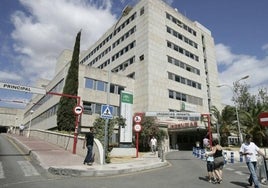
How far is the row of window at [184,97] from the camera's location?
37972 millimetres

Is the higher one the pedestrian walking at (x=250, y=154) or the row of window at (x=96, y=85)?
the row of window at (x=96, y=85)

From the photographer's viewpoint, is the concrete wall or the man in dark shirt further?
the concrete wall

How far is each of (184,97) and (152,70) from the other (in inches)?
330

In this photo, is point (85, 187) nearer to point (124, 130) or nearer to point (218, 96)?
point (124, 130)

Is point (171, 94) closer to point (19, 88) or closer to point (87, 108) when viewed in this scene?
point (87, 108)

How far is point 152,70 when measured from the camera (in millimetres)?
35938

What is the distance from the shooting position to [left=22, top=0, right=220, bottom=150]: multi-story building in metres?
32.3

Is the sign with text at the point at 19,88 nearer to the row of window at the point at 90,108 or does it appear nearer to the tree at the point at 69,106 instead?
the tree at the point at 69,106

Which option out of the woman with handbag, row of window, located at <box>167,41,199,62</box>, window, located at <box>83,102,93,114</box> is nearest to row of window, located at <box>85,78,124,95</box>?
window, located at <box>83,102,93,114</box>

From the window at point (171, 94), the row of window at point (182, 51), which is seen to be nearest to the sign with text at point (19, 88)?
the window at point (171, 94)

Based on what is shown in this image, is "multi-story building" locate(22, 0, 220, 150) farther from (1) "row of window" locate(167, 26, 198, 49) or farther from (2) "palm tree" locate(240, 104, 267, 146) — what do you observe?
(2) "palm tree" locate(240, 104, 267, 146)

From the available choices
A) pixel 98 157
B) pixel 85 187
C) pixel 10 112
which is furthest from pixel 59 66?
pixel 85 187

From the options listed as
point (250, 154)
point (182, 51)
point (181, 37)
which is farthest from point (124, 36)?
point (250, 154)

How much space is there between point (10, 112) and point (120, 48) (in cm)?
6081
